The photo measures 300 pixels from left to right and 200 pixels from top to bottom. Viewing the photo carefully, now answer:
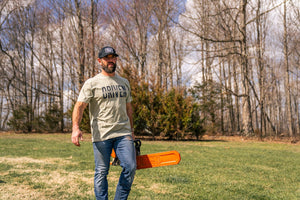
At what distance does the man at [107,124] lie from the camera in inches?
132

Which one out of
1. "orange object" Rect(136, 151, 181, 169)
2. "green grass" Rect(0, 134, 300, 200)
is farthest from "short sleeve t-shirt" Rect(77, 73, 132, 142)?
"green grass" Rect(0, 134, 300, 200)

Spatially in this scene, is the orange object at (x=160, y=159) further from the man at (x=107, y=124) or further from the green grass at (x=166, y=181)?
the green grass at (x=166, y=181)

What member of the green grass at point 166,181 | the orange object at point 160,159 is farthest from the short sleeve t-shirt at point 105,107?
the green grass at point 166,181

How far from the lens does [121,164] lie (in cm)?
335

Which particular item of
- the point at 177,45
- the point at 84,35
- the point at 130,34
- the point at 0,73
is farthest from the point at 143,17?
the point at 0,73

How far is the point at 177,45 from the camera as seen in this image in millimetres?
34406

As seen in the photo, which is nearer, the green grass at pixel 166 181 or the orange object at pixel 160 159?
the orange object at pixel 160 159

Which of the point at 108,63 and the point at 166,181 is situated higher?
the point at 108,63

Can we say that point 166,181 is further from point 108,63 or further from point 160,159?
point 108,63

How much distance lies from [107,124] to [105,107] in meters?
0.22

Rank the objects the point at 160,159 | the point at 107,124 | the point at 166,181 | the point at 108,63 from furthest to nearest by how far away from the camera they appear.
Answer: the point at 166,181 → the point at 108,63 → the point at 107,124 → the point at 160,159

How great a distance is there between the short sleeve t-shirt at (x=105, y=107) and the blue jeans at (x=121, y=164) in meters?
0.10

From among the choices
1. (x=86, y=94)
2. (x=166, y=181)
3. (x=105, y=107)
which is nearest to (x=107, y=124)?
(x=105, y=107)

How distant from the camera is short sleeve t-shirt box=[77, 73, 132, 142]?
136 inches
